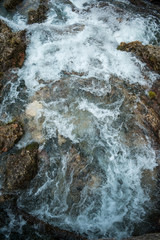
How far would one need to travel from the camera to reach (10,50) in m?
10.3

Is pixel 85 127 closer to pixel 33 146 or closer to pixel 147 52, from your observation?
pixel 33 146

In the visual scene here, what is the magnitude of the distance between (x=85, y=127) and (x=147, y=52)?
6135mm

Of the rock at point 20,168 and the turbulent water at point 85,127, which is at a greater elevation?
the turbulent water at point 85,127

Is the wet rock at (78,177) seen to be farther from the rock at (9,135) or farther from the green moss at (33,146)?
the rock at (9,135)

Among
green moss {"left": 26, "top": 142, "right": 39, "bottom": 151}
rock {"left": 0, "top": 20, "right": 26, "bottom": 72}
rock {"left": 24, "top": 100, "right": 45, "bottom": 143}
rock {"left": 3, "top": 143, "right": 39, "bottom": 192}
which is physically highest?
rock {"left": 0, "top": 20, "right": 26, "bottom": 72}

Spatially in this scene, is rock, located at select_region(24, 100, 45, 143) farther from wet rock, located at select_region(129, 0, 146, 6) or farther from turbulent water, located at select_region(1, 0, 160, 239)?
wet rock, located at select_region(129, 0, 146, 6)

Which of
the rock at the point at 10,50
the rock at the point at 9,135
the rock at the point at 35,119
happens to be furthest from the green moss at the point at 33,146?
the rock at the point at 10,50

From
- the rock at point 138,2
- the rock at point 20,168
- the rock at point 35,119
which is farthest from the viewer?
the rock at point 138,2

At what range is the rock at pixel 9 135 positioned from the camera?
7.39 metres

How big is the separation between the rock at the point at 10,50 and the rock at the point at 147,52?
645cm

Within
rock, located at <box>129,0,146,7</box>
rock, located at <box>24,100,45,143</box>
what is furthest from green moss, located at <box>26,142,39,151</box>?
rock, located at <box>129,0,146,7</box>

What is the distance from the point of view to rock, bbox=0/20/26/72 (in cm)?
1012

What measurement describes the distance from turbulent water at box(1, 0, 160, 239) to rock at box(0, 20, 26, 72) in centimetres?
53

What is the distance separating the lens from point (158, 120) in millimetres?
8094
